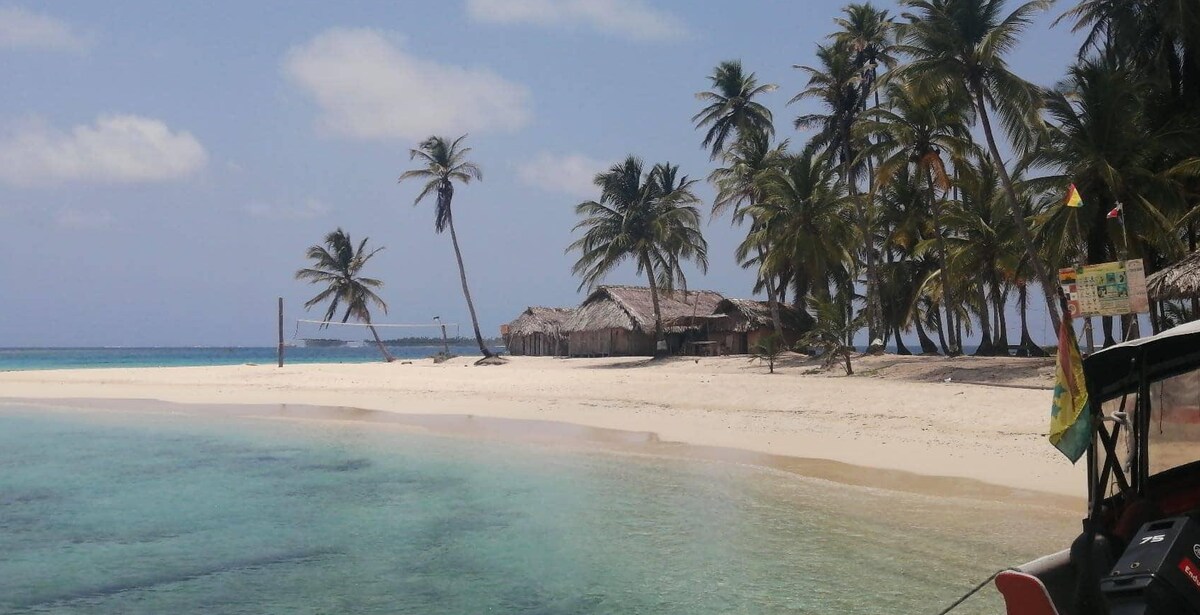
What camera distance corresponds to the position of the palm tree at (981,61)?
749 inches

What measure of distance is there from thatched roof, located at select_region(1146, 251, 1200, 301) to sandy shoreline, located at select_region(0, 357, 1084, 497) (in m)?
2.37

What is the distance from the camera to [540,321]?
137 feet

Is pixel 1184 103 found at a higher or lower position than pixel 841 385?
higher

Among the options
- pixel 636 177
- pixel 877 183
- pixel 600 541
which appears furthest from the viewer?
pixel 636 177

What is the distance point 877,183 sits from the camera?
76.2 ft

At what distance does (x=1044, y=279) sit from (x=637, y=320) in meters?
18.9

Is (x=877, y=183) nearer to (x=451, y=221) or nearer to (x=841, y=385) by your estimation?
(x=841, y=385)

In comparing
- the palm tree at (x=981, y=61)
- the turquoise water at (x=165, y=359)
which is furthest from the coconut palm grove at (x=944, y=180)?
the turquoise water at (x=165, y=359)

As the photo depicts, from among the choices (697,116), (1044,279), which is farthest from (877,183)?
(697,116)

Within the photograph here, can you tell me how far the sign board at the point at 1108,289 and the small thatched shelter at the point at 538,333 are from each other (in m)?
28.7

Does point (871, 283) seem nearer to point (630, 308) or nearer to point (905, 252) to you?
point (905, 252)

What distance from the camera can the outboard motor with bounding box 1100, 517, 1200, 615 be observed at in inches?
106

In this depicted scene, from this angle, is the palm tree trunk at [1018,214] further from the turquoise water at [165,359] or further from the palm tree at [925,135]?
the turquoise water at [165,359]

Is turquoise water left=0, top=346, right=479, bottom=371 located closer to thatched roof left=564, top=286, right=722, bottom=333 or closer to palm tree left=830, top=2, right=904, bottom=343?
thatched roof left=564, top=286, right=722, bottom=333
